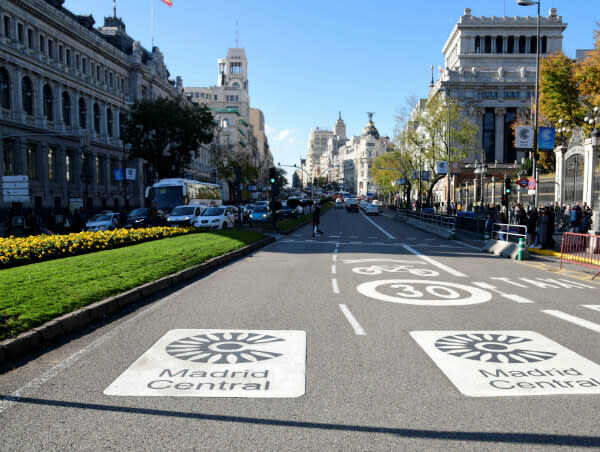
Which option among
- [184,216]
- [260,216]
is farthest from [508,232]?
[260,216]

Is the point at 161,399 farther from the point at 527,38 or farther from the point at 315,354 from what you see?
the point at 527,38

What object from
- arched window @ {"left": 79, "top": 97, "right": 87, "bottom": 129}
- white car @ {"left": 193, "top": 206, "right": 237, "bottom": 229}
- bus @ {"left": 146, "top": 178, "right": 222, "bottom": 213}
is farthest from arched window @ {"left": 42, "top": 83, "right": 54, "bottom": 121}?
white car @ {"left": 193, "top": 206, "right": 237, "bottom": 229}

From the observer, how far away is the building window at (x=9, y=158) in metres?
40.7

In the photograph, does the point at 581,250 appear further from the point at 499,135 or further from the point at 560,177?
the point at 499,135

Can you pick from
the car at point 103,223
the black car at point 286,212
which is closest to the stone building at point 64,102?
the car at point 103,223

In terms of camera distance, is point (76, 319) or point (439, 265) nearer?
point (76, 319)

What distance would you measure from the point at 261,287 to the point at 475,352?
588 centimetres

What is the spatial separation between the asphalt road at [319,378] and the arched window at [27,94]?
135 feet

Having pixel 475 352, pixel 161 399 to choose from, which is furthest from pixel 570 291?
pixel 161 399

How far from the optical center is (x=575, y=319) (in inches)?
313

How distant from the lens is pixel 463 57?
8738 cm

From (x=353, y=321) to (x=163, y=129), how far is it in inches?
1893

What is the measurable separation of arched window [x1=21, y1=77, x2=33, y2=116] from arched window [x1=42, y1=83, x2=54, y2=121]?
2309 mm

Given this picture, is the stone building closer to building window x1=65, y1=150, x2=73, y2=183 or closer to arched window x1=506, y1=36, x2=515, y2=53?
building window x1=65, y1=150, x2=73, y2=183
